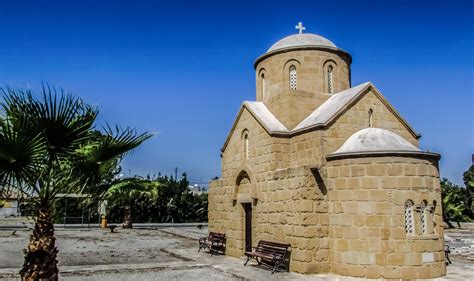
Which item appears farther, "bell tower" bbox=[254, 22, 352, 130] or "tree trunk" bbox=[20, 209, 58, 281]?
"bell tower" bbox=[254, 22, 352, 130]

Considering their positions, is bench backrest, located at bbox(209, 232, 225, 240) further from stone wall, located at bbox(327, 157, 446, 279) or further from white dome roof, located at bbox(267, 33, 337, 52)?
white dome roof, located at bbox(267, 33, 337, 52)

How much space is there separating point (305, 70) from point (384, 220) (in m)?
6.59

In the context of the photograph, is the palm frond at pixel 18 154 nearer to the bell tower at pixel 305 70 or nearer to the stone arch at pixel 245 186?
the stone arch at pixel 245 186

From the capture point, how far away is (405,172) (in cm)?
1020

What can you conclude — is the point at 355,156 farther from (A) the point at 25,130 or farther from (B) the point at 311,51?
(A) the point at 25,130

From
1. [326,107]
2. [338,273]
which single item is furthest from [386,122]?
[338,273]

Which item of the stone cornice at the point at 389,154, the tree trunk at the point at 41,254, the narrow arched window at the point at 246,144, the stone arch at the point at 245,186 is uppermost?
the narrow arched window at the point at 246,144

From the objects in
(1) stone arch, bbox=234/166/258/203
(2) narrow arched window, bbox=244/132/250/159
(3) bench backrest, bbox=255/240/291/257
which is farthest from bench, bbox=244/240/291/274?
(2) narrow arched window, bbox=244/132/250/159

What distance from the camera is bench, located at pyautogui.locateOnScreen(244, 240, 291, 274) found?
10.9 meters

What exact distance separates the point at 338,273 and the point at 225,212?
5596 mm

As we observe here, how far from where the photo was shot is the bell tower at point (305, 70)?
14.5m

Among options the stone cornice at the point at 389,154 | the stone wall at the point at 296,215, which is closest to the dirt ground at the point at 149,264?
the stone wall at the point at 296,215

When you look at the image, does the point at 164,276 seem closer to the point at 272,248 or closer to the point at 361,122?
the point at 272,248

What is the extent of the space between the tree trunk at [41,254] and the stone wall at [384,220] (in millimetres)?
7039
